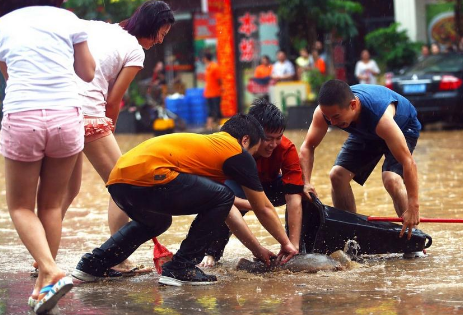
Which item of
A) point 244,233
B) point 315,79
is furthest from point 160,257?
point 315,79

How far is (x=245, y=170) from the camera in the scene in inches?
197

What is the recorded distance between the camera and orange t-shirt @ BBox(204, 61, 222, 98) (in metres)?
20.2

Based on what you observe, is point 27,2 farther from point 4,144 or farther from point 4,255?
point 4,255

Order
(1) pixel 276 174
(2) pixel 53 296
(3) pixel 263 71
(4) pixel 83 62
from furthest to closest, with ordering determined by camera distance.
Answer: (3) pixel 263 71 → (1) pixel 276 174 → (4) pixel 83 62 → (2) pixel 53 296

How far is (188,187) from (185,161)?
0.51 feet

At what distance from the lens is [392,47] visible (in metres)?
20.2

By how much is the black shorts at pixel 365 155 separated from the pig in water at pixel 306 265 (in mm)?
924

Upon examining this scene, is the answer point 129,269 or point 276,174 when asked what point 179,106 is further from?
point 129,269

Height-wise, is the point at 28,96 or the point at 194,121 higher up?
the point at 28,96

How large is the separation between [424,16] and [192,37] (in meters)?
Result: 5.84

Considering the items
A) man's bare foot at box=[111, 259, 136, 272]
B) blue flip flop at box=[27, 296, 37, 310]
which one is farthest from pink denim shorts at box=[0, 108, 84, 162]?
man's bare foot at box=[111, 259, 136, 272]

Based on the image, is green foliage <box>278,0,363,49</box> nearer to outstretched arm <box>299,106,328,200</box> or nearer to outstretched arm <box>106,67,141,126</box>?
outstretched arm <box>299,106,328,200</box>

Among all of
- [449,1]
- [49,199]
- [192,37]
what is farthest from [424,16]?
[49,199]

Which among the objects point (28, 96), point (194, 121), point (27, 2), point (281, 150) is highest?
point (27, 2)
